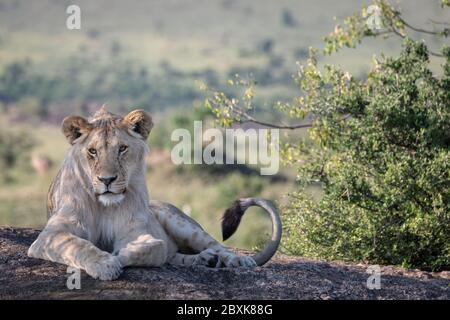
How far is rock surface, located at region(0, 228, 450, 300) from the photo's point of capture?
19.4ft

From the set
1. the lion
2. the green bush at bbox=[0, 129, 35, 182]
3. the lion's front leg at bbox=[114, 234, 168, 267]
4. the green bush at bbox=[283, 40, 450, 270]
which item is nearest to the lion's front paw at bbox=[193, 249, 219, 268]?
the lion

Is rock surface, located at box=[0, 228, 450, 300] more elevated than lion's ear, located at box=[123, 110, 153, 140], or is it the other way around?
lion's ear, located at box=[123, 110, 153, 140]

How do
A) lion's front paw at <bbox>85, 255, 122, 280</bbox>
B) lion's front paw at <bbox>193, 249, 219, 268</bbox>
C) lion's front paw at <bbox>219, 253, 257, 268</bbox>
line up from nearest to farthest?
lion's front paw at <bbox>85, 255, 122, 280</bbox>, lion's front paw at <bbox>219, 253, 257, 268</bbox>, lion's front paw at <bbox>193, 249, 219, 268</bbox>

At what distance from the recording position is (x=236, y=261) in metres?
6.98

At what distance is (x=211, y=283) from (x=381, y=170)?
10.6 ft

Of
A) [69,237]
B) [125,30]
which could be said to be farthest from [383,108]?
[125,30]

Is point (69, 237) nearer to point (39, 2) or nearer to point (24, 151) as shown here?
point (24, 151)

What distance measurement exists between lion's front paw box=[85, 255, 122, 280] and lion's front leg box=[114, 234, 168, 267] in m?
0.15

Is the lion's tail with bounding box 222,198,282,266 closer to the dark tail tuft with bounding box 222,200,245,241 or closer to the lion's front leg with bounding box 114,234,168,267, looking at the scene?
the dark tail tuft with bounding box 222,200,245,241

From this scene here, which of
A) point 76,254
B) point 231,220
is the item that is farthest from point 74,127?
point 231,220

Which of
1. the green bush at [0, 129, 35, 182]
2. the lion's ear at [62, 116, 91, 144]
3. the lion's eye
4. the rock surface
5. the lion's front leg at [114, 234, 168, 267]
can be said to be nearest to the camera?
the rock surface

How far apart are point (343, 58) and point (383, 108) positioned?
53634 mm

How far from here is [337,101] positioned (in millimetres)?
9609

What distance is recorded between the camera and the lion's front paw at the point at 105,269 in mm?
6051
